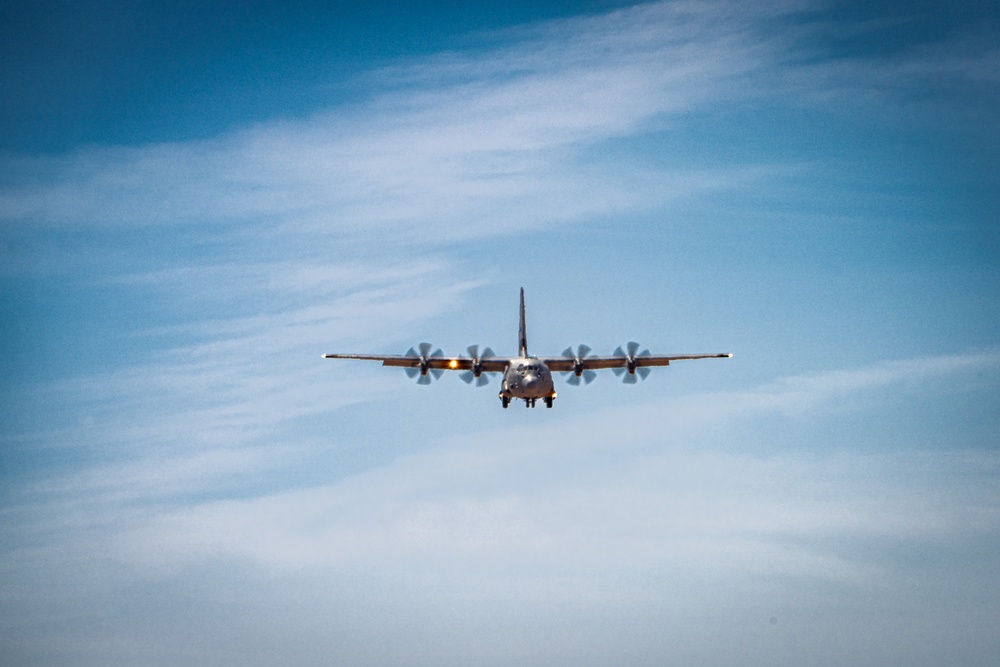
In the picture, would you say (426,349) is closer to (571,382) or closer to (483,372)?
(483,372)

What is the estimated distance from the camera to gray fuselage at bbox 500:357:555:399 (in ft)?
379

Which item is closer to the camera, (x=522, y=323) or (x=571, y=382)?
(x=571, y=382)

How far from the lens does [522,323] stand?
445ft

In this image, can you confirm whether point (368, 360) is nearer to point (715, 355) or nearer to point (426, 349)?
point (426, 349)

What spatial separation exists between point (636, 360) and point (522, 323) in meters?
14.5

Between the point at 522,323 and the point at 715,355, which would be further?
the point at 522,323

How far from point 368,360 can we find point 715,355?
3507cm

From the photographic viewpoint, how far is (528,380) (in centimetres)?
11538

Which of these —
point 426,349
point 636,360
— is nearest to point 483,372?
point 426,349

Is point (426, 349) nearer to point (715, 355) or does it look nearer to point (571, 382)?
point (571, 382)

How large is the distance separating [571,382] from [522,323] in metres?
11.8

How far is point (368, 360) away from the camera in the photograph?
123625mm

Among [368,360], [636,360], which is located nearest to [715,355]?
[636,360]

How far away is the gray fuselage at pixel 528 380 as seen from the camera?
116m
